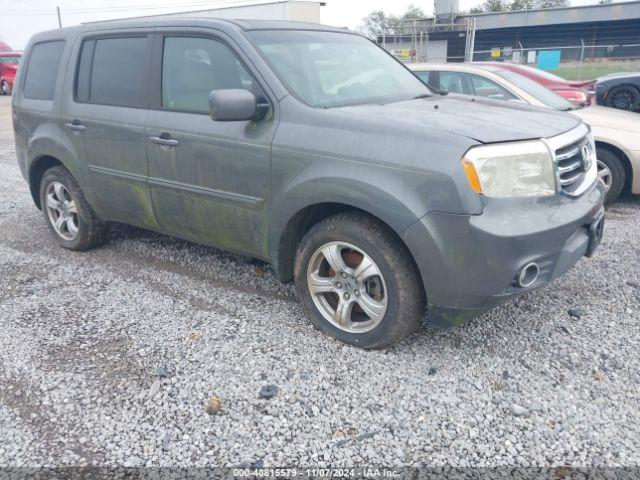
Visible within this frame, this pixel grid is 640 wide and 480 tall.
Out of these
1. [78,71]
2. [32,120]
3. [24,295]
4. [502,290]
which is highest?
[78,71]

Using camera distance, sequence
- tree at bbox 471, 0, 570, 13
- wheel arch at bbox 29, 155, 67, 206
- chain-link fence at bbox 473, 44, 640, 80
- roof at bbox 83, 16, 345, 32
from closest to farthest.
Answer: roof at bbox 83, 16, 345, 32, wheel arch at bbox 29, 155, 67, 206, chain-link fence at bbox 473, 44, 640, 80, tree at bbox 471, 0, 570, 13

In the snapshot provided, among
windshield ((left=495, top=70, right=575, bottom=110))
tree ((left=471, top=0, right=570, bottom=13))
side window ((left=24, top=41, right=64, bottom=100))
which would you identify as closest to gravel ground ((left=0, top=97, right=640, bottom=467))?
side window ((left=24, top=41, right=64, bottom=100))

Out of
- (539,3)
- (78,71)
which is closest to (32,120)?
(78,71)

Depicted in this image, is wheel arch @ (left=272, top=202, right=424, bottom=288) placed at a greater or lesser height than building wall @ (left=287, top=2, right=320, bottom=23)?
lesser

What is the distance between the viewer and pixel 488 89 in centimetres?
673

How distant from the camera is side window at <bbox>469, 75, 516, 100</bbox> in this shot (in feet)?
21.6

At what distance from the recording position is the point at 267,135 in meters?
3.42

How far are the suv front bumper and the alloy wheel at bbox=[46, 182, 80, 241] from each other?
3390mm

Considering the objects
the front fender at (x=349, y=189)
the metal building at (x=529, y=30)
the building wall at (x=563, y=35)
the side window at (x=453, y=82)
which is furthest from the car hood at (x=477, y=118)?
the building wall at (x=563, y=35)

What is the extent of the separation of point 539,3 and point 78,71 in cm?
6149

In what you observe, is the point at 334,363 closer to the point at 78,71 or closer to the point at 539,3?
the point at 78,71

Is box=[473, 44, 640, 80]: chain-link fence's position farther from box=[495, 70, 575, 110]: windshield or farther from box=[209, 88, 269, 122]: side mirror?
box=[209, 88, 269, 122]: side mirror

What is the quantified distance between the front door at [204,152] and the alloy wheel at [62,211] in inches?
52.3

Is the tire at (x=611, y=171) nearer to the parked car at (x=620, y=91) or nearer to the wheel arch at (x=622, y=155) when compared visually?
the wheel arch at (x=622, y=155)
